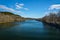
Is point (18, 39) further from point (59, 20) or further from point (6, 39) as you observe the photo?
point (59, 20)

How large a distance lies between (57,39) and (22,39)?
279 cm

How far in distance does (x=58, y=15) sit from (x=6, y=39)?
1972 centimetres

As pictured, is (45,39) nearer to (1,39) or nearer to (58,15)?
(1,39)

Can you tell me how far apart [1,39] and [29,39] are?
213 cm

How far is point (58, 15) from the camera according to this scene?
90.1ft

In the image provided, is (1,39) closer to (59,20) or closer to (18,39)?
(18,39)

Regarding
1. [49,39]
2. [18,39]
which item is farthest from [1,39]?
[49,39]

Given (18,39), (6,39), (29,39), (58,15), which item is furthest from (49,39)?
(58,15)

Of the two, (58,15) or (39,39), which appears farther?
(58,15)

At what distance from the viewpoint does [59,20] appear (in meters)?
25.8

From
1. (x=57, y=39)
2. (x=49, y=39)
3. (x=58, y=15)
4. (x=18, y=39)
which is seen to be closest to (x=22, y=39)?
(x=18, y=39)

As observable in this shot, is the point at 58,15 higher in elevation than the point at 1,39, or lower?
higher

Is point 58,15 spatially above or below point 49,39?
above

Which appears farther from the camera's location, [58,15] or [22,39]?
[58,15]
